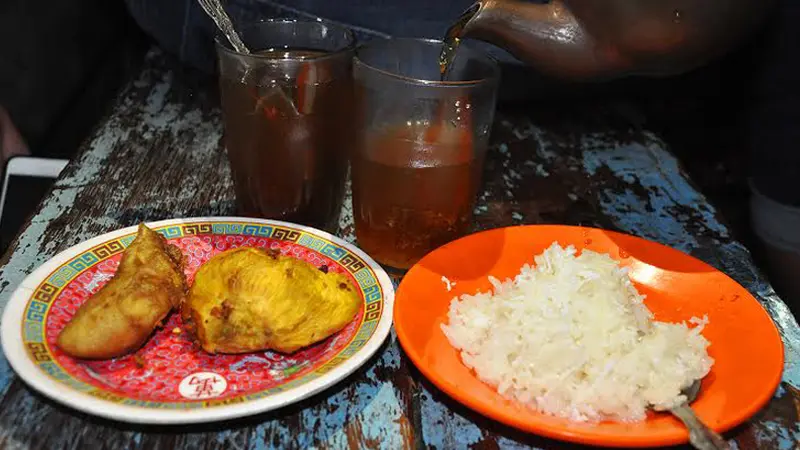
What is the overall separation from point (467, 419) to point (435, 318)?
12 cm

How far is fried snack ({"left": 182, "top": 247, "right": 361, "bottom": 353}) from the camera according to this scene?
70 centimetres

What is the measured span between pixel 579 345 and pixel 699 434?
0.43ft

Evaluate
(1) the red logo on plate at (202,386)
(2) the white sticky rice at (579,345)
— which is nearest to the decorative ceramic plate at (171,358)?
(1) the red logo on plate at (202,386)

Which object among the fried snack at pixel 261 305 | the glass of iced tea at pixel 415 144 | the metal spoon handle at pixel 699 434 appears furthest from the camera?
the glass of iced tea at pixel 415 144

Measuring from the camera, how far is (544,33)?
2.90 ft

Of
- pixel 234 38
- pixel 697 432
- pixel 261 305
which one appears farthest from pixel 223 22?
pixel 697 432

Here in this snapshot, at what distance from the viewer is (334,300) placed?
74 centimetres

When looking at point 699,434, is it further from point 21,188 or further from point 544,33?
point 21,188

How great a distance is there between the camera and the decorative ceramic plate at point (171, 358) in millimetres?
613

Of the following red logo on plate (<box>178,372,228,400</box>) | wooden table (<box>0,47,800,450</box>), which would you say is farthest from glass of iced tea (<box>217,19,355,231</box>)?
red logo on plate (<box>178,372,228,400</box>)

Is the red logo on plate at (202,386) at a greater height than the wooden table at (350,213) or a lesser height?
greater

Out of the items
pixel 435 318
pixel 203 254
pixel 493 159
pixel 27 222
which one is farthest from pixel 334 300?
pixel 493 159

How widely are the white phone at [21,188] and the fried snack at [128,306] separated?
532mm

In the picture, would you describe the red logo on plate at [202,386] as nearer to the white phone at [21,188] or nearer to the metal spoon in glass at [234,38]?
the metal spoon in glass at [234,38]
